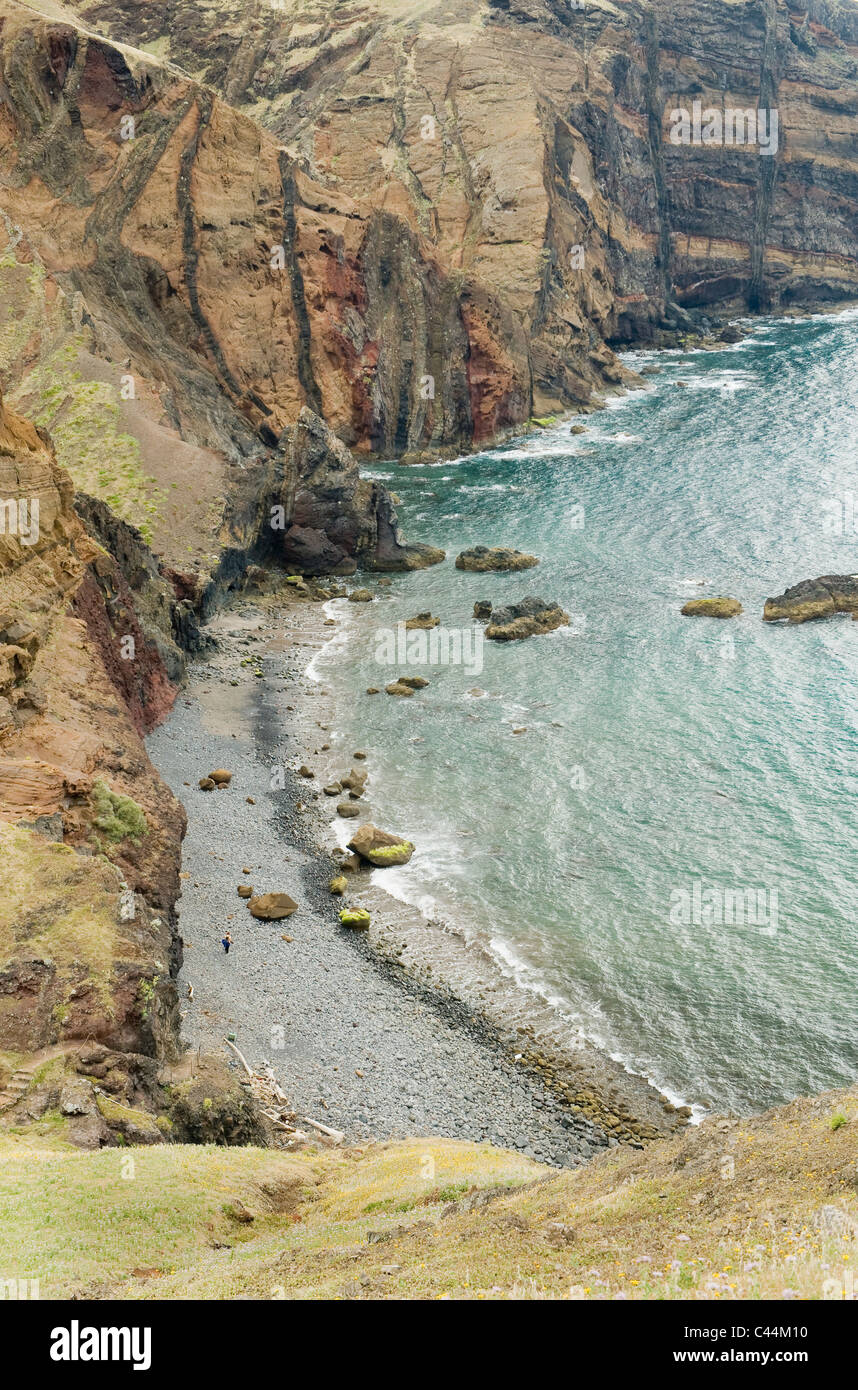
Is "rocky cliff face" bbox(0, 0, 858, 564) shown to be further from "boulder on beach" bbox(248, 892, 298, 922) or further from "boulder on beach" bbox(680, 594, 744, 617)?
"boulder on beach" bbox(248, 892, 298, 922)

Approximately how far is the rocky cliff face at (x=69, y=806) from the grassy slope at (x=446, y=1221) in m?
3.40

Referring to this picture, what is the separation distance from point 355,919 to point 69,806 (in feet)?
38.0

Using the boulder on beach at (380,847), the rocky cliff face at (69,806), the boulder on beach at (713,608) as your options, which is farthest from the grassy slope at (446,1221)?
the boulder on beach at (713,608)

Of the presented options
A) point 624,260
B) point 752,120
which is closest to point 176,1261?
point 624,260

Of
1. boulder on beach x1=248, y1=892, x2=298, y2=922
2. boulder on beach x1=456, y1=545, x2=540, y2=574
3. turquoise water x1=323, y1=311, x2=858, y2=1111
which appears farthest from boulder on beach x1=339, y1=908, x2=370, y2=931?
boulder on beach x1=456, y1=545, x2=540, y2=574

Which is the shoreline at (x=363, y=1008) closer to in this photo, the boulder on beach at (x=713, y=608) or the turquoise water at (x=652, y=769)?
the turquoise water at (x=652, y=769)

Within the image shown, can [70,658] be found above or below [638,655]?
above

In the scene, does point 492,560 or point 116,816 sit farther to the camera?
point 492,560

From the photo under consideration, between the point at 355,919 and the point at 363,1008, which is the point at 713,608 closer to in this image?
the point at 355,919

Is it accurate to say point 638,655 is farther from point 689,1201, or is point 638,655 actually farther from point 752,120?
point 752,120

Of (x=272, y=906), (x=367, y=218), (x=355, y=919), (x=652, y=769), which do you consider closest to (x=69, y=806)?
(x=272, y=906)

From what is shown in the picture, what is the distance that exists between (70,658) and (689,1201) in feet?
84.7

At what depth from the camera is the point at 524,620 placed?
6103 cm

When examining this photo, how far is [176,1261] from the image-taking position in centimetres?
1723
